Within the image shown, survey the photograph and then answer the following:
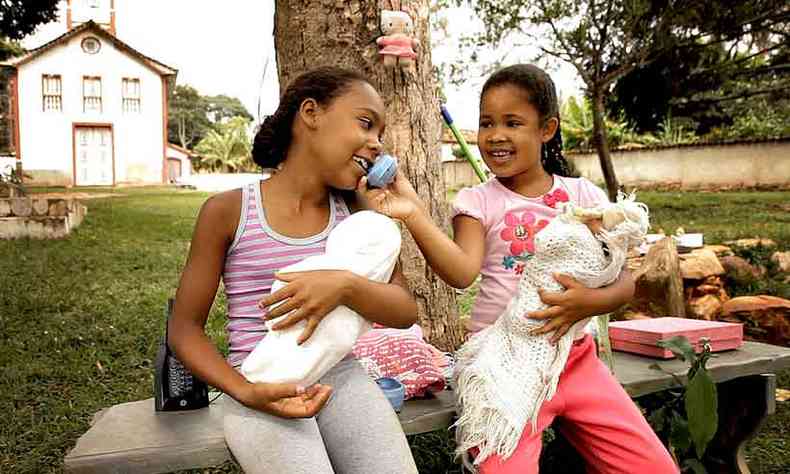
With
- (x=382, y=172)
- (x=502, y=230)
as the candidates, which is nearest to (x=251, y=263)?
(x=382, y=172)

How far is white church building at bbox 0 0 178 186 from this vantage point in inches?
965

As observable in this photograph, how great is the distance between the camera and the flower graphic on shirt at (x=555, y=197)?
2.16 m

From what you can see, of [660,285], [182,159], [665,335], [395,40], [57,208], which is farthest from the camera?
[182,159]

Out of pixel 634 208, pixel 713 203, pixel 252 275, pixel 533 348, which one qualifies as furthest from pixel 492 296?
pixel 713 203

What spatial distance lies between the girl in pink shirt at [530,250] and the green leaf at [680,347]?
0.33m

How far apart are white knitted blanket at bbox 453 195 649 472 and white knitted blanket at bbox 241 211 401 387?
0.35 m

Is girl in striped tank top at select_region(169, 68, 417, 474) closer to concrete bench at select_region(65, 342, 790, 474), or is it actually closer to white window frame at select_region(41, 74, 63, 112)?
concrete bench at select_region(65, 342, 790, 474)

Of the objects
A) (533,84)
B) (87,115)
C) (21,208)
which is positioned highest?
(87,115)

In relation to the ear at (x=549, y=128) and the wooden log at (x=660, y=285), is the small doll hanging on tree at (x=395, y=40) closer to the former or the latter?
the ear at (x=549, y=128)

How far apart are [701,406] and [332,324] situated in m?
1.12

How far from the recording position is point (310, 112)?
183cm

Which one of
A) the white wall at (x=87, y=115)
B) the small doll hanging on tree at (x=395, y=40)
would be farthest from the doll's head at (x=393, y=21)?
the white wall at (x=87, y=115)

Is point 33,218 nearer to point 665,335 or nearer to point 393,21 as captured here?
point 393,21

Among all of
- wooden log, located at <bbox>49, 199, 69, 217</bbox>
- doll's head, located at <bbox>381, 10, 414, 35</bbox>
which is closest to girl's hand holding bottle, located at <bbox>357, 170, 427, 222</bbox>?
doll's head, located at <bbox>381, 10, 414, 35</bbox>
